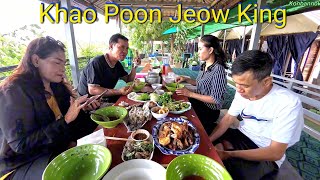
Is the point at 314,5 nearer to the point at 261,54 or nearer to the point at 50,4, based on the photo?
the point at 261,54

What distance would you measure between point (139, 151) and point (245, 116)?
114 centimetres

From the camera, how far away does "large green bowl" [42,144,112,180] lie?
0.81 m

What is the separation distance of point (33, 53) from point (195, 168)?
1.47m

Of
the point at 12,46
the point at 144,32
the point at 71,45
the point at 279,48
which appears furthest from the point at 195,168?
the point at 144,32

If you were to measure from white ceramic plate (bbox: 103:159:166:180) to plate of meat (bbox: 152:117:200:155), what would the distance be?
0.55 ft

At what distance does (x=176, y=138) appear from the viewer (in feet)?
3.55

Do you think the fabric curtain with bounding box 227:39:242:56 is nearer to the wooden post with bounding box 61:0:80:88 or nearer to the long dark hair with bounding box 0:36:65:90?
Result: the wooden post with bounding box 61:0:80:88

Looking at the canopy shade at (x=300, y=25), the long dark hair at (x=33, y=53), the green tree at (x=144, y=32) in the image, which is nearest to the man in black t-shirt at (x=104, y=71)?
the long dark hair at (x=33, y=53)

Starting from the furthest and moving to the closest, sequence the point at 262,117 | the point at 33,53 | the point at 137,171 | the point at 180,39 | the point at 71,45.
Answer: the point at 180,39 → the point at 71,45 → the point at 262,117 → the point at 33,53 → the point at 137,171

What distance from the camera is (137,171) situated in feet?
2.77

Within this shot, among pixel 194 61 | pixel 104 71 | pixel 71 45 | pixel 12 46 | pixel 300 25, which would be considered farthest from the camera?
pixel 194 61

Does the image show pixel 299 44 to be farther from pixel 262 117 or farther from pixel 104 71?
pixel 104 71

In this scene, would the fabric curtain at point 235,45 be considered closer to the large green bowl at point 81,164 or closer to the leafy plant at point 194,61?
the leafy plant at point 194,61

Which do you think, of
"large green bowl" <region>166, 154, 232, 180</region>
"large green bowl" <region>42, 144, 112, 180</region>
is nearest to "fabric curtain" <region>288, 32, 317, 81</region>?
"large green bowl" <region>166, 154, 232, 180</region>
